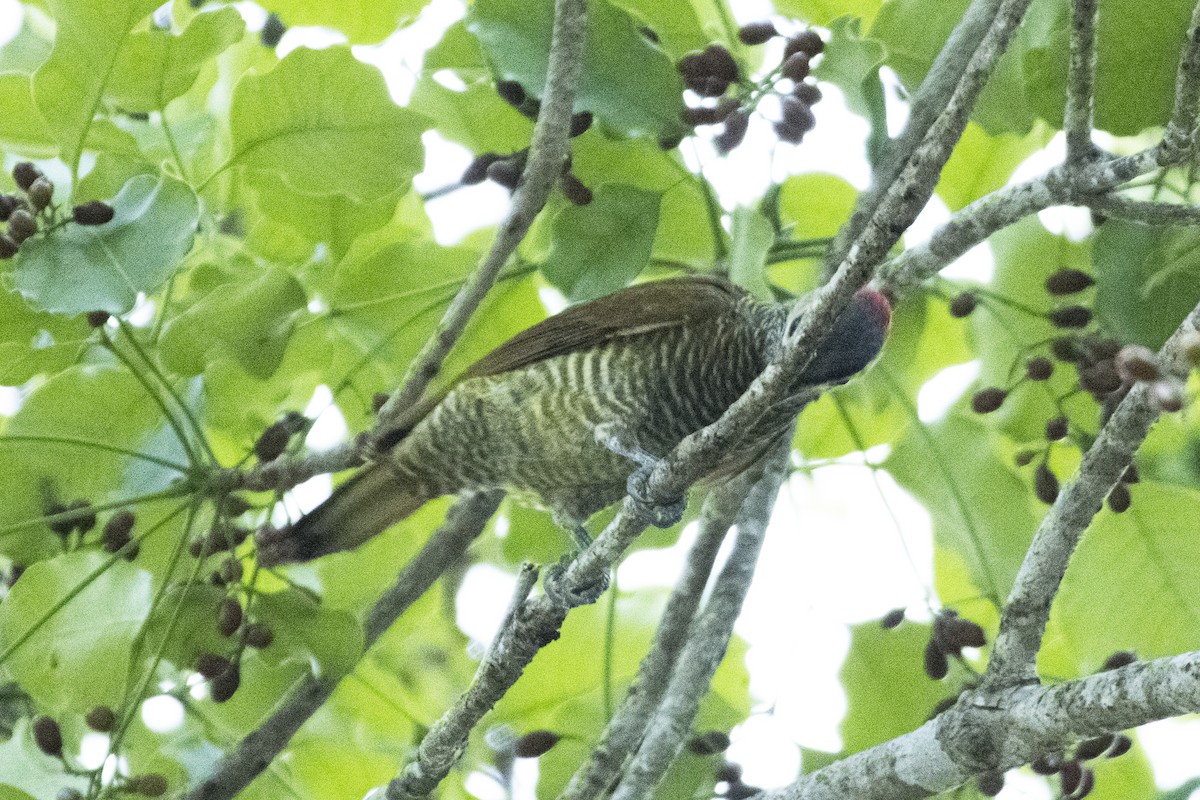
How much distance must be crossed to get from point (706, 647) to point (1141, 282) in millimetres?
1042

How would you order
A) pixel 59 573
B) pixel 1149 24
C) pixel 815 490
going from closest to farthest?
pixel 1149 24 → pixel 59 573 → pixel 815 490

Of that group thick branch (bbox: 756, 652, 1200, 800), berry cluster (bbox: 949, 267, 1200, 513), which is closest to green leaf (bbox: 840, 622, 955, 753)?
berry cluster (bbox: 949, 267, 1200, 513)

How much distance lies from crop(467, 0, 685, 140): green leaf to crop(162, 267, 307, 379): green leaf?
57cm

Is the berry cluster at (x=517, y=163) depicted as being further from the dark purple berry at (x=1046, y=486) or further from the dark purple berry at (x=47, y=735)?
the dark purple berry at (x=47, y=735)

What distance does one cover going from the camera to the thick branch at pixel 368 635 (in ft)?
8.22

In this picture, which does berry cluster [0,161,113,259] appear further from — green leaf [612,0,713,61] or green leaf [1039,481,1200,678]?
green leaf [1039,481,1200,678]

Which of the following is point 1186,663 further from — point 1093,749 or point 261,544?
point 261,544

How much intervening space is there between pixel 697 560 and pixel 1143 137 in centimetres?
132

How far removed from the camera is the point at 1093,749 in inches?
84.4

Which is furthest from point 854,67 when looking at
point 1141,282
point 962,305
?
point 1141,282

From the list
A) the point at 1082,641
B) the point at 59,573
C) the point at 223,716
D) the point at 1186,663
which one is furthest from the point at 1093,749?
the point at 59,573

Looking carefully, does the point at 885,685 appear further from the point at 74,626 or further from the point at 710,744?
the point at 74,626

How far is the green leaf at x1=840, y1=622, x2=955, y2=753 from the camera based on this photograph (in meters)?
2.52

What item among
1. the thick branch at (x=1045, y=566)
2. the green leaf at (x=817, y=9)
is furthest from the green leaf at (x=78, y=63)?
the thick branch at (x=1045, y=566)
